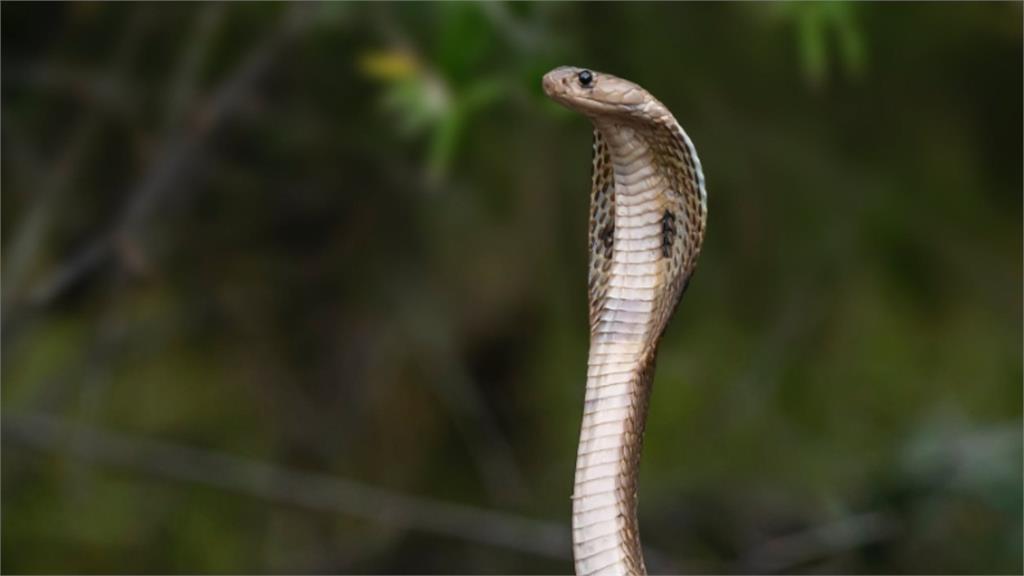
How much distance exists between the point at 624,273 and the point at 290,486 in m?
2.08

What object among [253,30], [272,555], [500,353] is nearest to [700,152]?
[500,353]

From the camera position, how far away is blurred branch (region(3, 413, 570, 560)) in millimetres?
2742

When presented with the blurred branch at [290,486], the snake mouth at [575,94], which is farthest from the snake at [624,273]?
the blurred branch at [290,486]

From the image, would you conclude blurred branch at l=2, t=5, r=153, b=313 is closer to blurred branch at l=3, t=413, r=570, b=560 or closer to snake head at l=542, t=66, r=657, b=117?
blurred branch at l=3, t=413, r=570, b=560

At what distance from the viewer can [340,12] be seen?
89.5 inches

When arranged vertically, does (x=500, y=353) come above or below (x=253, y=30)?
below

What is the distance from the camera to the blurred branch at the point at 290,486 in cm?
274

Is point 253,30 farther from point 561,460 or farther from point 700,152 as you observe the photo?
point 561,460

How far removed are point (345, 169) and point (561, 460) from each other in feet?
2.40

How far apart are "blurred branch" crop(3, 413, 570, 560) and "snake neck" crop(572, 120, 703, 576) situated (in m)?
1.81

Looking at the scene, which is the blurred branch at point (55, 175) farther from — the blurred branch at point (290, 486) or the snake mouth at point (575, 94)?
the snake mouth at point (575, 94)

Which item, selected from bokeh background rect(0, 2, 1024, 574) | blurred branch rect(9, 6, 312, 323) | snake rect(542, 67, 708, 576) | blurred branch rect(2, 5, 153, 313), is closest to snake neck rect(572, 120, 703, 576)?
snake rect(542, 67, 708, 576)

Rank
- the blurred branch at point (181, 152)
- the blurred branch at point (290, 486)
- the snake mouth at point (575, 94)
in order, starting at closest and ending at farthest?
the snake mouth at point (575, 94) < the blurred branch at point (181, 152) < the blurred branch at point (290, 486)

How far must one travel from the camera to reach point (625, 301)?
960 millimetres
